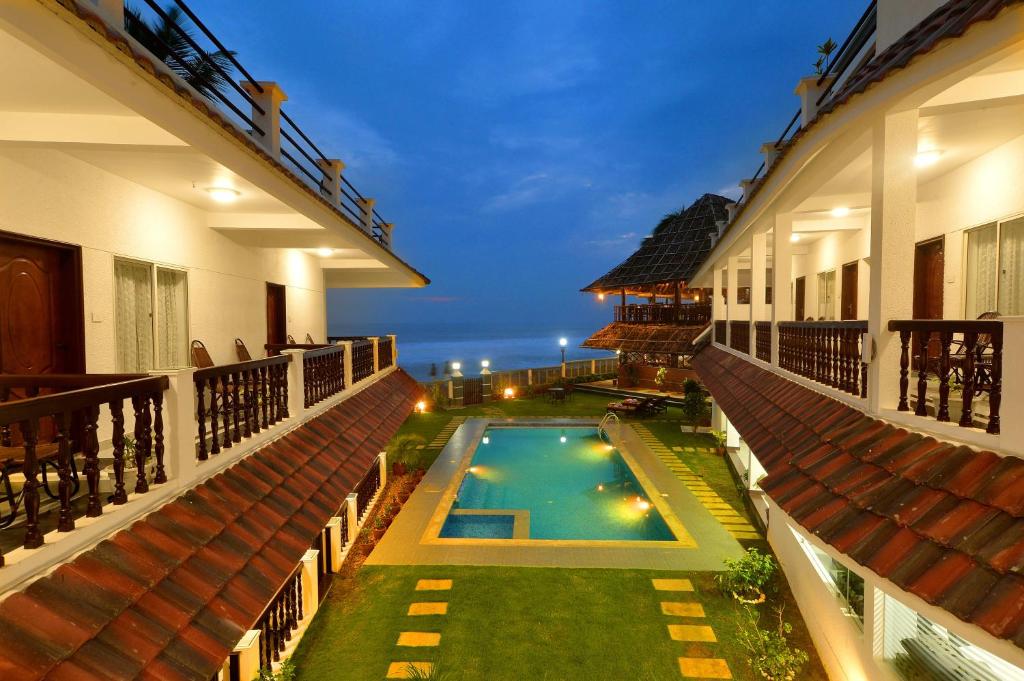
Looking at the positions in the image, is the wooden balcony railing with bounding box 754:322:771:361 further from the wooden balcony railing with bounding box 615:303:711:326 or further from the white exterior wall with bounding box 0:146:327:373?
the wooden balcony railing with bounding box 615:303:711:326

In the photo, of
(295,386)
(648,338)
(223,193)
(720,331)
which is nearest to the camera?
(295,386)

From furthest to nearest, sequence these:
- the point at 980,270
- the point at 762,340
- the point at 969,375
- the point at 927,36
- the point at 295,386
A: 1. the point at 762,340
2. the point at 980,270
3. the point at 295,386
4. the point at 927,36
5. the point at 969,375

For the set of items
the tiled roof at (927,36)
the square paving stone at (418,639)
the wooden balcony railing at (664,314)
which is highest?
the tiled roof at (927,36)

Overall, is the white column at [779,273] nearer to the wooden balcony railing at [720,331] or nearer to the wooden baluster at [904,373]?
the wooden baluster at [904,373]

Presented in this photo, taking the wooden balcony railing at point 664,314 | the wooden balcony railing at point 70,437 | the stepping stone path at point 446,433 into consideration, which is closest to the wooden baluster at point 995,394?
the wooden balcony railing at point 70,437

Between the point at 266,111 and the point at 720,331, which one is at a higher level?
the point at 266,111

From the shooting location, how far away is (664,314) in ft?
85.2

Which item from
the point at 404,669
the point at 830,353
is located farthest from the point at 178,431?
the point at 830,353

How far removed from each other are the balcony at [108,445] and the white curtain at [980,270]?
32.9 ft

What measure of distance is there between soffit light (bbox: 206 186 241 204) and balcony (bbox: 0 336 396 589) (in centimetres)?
242

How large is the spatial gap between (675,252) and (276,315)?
22.3 m

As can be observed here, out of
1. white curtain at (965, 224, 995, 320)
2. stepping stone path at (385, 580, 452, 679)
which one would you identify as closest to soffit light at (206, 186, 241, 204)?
stepping stone path at (385, 580, 452, 679)

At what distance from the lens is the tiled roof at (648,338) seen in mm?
23531

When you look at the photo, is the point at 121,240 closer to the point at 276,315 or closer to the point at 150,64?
the point at 150,64
